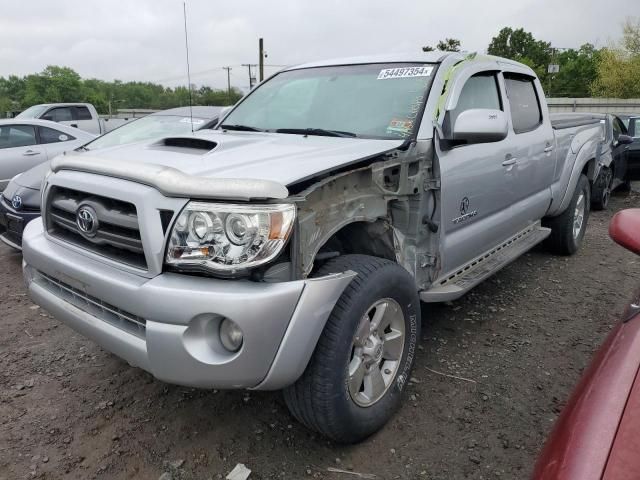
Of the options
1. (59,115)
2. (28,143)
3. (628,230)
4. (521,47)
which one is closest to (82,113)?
(59,115)

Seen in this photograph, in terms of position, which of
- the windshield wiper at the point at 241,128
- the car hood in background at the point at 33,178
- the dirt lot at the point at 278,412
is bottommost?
the dirt lot at the point at 278,412

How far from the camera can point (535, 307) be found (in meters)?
4.19

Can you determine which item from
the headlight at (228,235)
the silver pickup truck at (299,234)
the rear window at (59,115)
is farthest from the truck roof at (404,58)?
the rear window at (59,115)

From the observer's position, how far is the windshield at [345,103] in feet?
10.1

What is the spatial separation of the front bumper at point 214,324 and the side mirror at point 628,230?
1.01 metres

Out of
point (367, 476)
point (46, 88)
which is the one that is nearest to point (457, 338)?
point (367, 476)

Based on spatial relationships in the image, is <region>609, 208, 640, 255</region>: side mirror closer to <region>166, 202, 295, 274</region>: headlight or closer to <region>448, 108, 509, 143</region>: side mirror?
<region>166, 202, 295, 274</region>: headlight

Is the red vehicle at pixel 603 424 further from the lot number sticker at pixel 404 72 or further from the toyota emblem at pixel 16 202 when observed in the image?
the toyota emblem at pixel 16 202

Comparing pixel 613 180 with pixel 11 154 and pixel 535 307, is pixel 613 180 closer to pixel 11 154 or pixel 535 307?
pixel 535 307

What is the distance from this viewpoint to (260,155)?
2.46m

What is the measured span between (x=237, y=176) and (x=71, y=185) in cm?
90

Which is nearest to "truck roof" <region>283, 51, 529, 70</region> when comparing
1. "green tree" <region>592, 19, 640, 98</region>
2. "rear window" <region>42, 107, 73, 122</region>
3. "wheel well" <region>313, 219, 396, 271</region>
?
"wheel well" <region>313, 219, 396, 271</region>

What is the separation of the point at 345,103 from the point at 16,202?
345 centimetres

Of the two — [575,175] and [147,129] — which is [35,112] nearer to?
[147,129]
